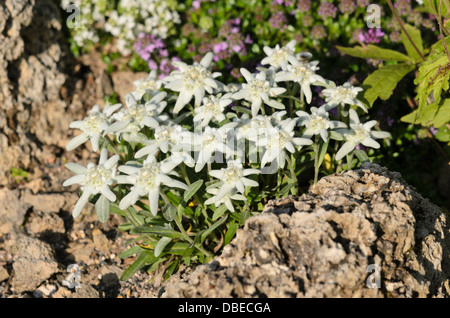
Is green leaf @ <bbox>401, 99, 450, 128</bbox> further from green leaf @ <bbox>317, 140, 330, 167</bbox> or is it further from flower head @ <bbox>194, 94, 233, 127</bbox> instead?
flower head @ <bbox>194, 94, 233, 127</bbox>

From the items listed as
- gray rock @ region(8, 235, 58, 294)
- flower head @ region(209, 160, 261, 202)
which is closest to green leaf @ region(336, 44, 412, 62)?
flower head @ region(209, 160, 261, 202)

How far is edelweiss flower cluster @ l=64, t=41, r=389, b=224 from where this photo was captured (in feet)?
12.1

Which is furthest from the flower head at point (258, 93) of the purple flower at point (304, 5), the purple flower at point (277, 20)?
the purple flower at point (304, 5)

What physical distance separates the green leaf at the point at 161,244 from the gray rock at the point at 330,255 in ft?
2.50

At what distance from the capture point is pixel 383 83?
4.58 metres

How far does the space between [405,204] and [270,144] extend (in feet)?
3.76

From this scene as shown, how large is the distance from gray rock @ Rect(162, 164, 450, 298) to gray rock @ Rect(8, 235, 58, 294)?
2090 mm

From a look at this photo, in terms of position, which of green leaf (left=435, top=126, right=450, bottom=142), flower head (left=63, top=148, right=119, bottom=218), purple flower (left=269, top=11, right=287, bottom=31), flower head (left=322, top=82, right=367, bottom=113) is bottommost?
flower head (left=63, top=148, right=119, bottom=218)

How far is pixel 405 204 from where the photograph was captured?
11.1ft

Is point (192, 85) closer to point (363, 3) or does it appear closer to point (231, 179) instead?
point (231, 179)

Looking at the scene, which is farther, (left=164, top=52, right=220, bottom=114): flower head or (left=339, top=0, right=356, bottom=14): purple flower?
(left=339, top=0, right=356, bottom=14): purple flower

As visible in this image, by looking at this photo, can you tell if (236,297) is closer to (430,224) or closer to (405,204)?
(405,204)

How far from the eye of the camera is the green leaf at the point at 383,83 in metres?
4.52

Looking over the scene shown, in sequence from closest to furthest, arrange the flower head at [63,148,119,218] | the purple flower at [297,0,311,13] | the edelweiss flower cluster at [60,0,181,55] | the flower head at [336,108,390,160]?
the flower head at [63,148,119,218] < the flower head at [336,108,390,160] < the purple flower at [297,0,311,13] < the edelweiss flower cluster at [60,0,181,55]
